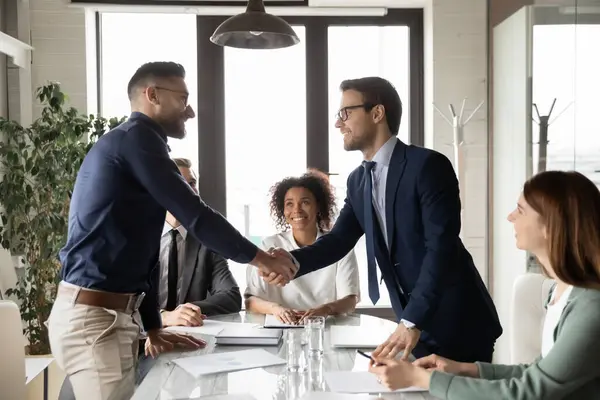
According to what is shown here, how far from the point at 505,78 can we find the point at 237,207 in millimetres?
1761

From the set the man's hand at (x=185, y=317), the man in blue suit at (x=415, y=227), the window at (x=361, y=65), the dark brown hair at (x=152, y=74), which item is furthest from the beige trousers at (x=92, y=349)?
the window at (x=361, y=65)

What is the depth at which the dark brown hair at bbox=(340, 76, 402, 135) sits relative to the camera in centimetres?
213

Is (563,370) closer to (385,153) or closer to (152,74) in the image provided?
(385,153)

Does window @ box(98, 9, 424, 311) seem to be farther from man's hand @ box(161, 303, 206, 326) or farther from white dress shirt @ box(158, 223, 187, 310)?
man's hand @ box(161, 303, 206, 326)

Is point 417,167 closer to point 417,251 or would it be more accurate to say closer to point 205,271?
point 417,251

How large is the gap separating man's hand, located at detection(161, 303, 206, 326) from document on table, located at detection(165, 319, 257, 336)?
0.06ft

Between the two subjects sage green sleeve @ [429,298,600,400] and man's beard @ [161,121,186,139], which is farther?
man's beard @ [161,121,186,139]

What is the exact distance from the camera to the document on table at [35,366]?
9.65ft

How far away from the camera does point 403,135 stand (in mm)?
4336

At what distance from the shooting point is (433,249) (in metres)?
1.92

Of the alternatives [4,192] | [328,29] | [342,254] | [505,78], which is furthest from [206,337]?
[328,29]

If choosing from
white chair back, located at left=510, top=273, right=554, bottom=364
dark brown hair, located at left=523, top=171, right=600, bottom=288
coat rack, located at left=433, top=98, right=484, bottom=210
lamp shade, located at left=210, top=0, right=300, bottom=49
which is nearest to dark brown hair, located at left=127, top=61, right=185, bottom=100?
lamp shade, located at left=210, top=0, right=300, bottom=49

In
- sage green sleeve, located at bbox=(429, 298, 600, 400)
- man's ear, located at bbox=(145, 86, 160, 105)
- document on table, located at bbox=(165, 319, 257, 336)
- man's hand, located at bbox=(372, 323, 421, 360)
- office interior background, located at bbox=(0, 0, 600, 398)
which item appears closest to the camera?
sage green sleeve, located at bbox=(429, 298, 600, 400)

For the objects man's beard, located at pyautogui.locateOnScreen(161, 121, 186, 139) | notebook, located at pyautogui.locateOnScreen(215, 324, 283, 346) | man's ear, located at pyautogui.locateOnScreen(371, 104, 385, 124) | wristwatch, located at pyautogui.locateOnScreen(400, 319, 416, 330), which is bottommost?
notebook, located at pyautogui.locateOnScreen(215, 324, 283, 346)
